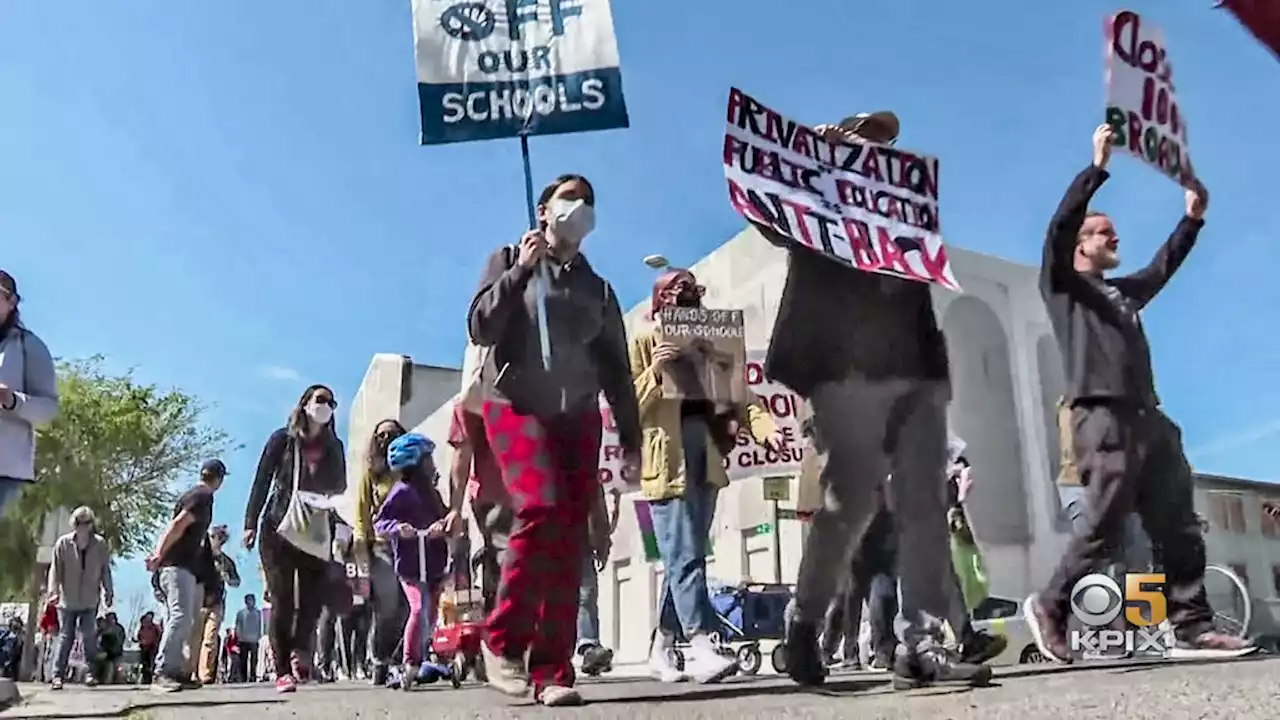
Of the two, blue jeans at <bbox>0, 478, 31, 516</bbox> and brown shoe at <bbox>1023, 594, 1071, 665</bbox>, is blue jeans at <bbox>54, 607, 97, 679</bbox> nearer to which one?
blue jeans at <bbox>0, 478, 31, 516</bbox>

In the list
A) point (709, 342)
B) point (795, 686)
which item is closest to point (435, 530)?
point (709, 342)

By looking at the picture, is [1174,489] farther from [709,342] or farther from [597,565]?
[597,565]

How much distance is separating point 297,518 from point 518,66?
10.5ft

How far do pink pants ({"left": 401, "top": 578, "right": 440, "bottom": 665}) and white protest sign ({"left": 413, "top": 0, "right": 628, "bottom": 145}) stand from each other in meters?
3.03

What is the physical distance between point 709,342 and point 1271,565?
19220 mm

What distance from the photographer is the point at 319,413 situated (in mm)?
6891

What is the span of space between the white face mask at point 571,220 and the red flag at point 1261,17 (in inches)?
81.5

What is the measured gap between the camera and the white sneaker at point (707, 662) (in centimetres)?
477

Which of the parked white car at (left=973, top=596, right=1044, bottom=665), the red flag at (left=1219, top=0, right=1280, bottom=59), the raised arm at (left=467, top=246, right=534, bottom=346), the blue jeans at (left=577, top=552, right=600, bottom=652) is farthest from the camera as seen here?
the parked white car at (left=973, top=596, right=1044, bottom=665)

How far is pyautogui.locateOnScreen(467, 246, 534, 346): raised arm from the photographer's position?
3850 mm

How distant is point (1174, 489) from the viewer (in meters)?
5.16

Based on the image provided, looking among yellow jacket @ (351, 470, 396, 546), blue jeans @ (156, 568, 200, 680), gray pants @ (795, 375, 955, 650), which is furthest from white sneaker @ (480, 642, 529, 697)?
blue jeans @ (156, 568, 200, 680)

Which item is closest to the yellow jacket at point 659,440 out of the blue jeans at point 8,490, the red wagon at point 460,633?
the red wagon at point 460,633

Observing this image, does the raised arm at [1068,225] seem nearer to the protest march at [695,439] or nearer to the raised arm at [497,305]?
the protest march at [695,439]
